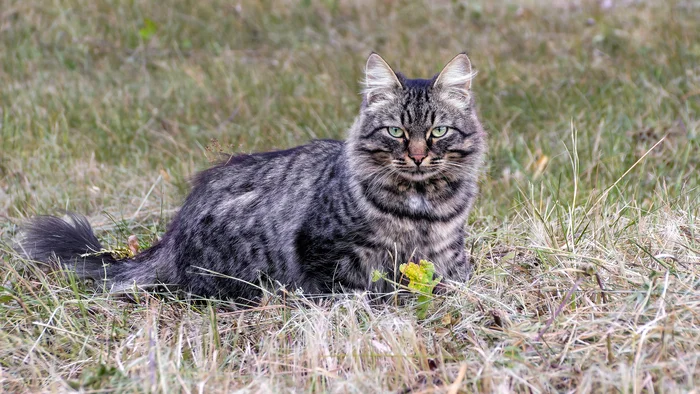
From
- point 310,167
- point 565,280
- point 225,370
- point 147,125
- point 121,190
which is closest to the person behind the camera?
point 225,370

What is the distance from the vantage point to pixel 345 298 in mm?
3387

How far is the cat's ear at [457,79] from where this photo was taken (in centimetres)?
359

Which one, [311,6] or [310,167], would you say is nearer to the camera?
[310,167]

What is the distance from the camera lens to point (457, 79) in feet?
11.9

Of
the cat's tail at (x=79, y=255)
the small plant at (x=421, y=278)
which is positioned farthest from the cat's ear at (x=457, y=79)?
the cat's tail at (x=79, y=255)

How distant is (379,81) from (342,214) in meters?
0.65

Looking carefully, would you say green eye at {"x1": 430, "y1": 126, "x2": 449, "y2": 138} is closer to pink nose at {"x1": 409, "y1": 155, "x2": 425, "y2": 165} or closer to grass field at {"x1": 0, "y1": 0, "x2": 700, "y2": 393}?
pink nose at {"x1": 409, "y1": 155, "x2": 425, "y2": 165}

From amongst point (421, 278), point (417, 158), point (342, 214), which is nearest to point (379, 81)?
point (417, 158)

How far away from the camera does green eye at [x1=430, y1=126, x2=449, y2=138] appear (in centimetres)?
350

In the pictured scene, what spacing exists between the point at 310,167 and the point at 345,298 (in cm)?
75

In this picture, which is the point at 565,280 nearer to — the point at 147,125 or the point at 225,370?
the point at 225,370

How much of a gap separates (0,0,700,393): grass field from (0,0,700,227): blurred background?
0.9 inches

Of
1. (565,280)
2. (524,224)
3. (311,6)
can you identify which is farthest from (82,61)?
(565,280)

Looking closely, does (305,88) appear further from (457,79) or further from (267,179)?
(457,79)
